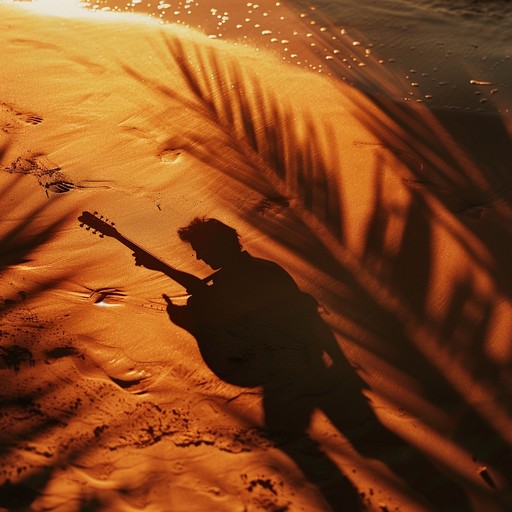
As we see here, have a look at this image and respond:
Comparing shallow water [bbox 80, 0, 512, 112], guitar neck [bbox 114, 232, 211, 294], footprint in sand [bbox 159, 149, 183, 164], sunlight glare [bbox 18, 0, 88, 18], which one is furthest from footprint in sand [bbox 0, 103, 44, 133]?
shallow water [bbox 80, 0, 512, 112]

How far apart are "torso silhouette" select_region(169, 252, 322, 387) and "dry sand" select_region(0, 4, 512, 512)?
4.0 inches

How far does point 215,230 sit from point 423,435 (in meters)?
2.09

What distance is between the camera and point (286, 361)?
3725 millimetres

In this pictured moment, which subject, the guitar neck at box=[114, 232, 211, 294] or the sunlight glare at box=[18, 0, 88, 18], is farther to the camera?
the sunlight glare at box=[18, 0, 88, 18]

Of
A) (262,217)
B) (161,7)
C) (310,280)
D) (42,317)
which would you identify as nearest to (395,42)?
(161,7)

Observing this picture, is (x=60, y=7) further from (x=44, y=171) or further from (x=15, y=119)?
(x=44, y=171)

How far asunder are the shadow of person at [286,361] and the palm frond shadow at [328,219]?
202mm

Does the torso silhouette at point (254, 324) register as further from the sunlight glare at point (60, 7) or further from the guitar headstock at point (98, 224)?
the sunlight glare at point (60, 7)

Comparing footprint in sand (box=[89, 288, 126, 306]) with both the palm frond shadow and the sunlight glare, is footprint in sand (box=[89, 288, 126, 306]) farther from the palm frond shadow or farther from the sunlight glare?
the sunlight glare

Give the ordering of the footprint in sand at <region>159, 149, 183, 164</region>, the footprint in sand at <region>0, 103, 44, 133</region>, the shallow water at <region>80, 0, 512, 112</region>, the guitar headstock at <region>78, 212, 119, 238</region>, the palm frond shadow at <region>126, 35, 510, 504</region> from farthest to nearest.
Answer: the shallow water at <region>80, 0, 512, 112</region>, the footprint in sand at <region>0, 103, 44, 133</region>, the footprint in sand at <region>159, 149, 183, 164</region>, the guitar headstock at <region>78, 212, 119, 238</region>, the palm frond shadow at <region>126, 35, 510, 504</region>

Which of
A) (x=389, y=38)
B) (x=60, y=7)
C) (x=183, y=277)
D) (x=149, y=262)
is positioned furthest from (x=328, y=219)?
(x=60, y=7)

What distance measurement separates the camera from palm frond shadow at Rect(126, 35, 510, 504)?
3812 millimetres

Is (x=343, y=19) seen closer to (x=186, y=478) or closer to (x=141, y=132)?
(x=141, y=132)

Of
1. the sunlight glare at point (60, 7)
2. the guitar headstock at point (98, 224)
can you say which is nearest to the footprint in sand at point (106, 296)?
the guitar headstock at point (98, 224)
